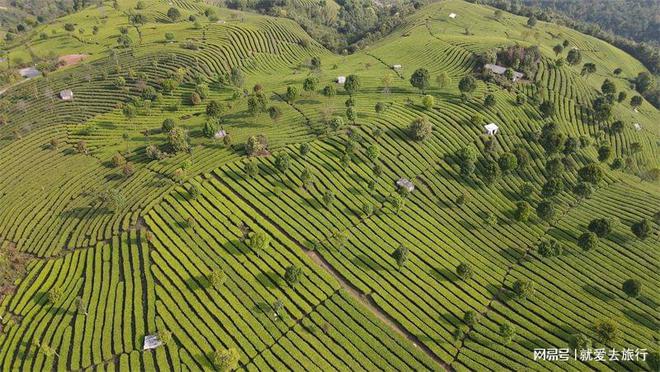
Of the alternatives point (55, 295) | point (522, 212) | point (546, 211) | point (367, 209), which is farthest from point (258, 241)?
point (546, 211)

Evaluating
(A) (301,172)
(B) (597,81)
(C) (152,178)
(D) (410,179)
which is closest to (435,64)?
(B) (597,81)

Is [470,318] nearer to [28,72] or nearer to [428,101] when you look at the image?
[428,101]

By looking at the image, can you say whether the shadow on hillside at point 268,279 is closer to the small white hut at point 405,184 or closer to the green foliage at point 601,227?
the small white hut at point 405,184

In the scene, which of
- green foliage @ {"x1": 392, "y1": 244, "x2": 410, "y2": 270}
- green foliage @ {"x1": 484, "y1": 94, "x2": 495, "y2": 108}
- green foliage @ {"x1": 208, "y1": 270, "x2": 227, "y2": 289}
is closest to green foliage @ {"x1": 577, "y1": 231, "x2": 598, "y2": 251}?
green foliage @ {"x1": 392, "y1": 244, "x2": 410, "y2": 270}

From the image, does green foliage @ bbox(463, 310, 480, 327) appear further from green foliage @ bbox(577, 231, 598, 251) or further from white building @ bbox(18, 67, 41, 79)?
white building @ bbox(18, 67, 41, 79)

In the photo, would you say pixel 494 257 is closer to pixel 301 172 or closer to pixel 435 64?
pixel 301 172

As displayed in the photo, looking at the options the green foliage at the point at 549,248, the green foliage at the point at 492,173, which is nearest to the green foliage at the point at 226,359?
the green foliage at the point at 549,248
